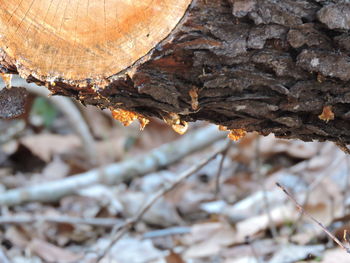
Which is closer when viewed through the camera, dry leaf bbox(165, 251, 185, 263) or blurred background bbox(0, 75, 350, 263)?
dry leaf bbox(165, 251, 185, 263)

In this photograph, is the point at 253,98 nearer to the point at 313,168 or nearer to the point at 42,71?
the point at 42,71

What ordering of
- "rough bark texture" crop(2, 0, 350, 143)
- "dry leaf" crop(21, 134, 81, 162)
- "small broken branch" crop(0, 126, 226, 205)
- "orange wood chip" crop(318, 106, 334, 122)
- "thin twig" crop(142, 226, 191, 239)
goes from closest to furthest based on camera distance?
"rough bark texture" crop(2, 0, 350, 143) < "orange wood chip" crop(318, 106, 334, 122) < "thin twig" crop(142, 226, 191, 239) < "small broken branch" crop(0, 126, 226, 205) < "dry leaf" crop(21, 134, 81, 162)

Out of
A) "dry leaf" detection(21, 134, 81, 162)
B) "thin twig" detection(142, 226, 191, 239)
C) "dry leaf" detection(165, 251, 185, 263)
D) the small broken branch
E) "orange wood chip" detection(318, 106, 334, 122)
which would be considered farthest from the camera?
"dry leaf" detection(21, 134, 81, 162)

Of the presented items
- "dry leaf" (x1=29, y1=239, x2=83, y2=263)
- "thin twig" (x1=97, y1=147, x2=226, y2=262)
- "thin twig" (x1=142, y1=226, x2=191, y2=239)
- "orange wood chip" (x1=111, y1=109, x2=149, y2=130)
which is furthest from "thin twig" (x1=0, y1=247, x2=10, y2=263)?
"orange wood chip" (x1=111, y1=109, x2=149, y2=130)

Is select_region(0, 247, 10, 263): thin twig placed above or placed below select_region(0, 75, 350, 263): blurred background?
above

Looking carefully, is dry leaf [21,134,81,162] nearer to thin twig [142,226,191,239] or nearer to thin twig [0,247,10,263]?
thin twig [142,226,191,239]

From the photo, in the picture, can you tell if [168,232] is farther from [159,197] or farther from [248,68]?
[248,68]

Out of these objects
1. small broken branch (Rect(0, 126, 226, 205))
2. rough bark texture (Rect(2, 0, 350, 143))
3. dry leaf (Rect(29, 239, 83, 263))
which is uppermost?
rough bark texture (Rect(2, 0, 350, 143))

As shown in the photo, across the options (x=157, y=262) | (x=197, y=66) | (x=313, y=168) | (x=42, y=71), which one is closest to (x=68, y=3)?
(x=42, y=71)
